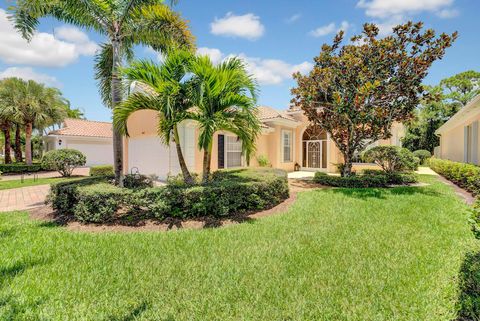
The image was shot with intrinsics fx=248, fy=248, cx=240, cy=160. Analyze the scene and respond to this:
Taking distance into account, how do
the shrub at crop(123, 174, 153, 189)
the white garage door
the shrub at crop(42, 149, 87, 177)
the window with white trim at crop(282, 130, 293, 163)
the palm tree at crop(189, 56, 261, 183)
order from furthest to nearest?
1. the white garage door
2. the window with white trim at crop(282, 130, 293, 163)
3. the shrub at crop(42, 149, 87, 177)
4. the shrub at crop(123, 174, 153, 189)
5. the palm tree at crop(189, 56, 261, 183)

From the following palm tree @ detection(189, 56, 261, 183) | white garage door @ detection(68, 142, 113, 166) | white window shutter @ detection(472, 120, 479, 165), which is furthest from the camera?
white garage door @ detection(68, 142, 113, 166)

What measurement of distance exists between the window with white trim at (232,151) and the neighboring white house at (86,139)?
22.8 metres

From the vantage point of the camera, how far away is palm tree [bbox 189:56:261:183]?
7.71 metres

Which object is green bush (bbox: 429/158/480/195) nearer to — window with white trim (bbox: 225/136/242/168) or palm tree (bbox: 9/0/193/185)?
window with white trim (bbox: 225/136/242/168)

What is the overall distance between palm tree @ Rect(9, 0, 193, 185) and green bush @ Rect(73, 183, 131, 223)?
1.99 m

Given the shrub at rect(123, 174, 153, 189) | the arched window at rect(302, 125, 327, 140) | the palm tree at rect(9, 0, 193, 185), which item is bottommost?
the shrub at rect(123, 174, 153, 189)

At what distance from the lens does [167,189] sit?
284 inches

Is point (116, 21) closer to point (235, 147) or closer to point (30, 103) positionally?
point (235, 147)

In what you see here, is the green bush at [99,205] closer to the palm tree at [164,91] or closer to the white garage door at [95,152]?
the palm tree at [164,91]

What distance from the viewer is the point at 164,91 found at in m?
7.58

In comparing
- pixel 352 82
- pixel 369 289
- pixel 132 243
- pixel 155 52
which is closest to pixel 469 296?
pixel 369 289

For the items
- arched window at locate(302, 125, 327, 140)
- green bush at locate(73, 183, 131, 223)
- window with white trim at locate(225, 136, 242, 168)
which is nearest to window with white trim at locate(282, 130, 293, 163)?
arched window at locate(302, 125, 327, 140)

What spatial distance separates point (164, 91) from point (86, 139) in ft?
95.6

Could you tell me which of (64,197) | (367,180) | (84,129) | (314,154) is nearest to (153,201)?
(64,197)
